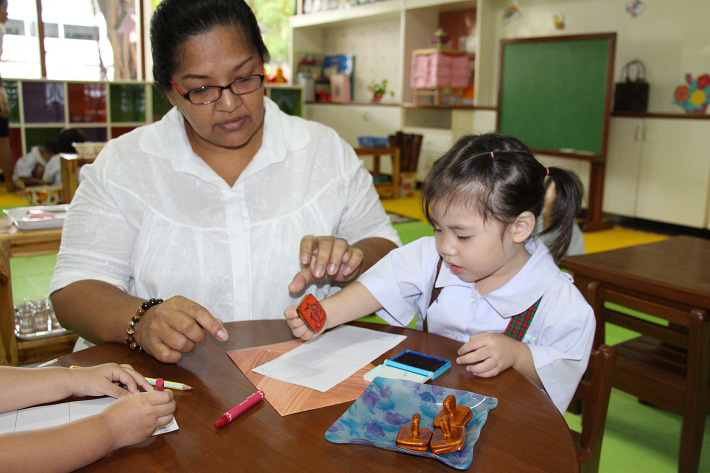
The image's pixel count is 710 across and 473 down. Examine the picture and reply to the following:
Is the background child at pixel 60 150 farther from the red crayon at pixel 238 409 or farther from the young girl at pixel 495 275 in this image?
the red crayon at pixel 238 409

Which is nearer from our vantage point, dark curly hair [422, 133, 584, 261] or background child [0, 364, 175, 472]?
background child [0, 364, 175, 472]

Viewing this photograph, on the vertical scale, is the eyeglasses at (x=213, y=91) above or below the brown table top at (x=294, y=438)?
above

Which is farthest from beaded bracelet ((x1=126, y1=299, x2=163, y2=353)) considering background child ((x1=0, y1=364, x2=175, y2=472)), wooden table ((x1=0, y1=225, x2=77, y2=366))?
wooden table ((x1=0, y1=225, x2=77, y2=366))

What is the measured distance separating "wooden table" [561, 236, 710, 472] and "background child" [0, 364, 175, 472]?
1.51 meters

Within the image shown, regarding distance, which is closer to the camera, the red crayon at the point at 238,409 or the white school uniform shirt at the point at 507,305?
the red crayon at the point at 238,409

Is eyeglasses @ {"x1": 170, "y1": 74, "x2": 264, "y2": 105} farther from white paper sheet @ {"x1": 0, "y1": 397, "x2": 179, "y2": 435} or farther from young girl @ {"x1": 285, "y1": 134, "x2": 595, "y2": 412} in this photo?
white paper sheet @ {"x1": 0, "y1": 397, "x2": 179, "y2": 435}

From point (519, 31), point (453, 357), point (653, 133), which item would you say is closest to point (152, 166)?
point (453, 357)

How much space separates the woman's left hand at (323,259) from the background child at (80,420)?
420 mm

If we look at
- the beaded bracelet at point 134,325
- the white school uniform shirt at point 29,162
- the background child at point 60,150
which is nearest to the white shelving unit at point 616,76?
the background child at point 60,150

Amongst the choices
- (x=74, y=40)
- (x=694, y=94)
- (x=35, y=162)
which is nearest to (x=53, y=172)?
(x=35, y=162)

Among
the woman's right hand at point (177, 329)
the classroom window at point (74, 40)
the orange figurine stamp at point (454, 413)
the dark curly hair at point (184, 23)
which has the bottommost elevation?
the orange figurine stamp at point (454, 413)

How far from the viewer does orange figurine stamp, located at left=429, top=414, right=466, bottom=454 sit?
0.77 m

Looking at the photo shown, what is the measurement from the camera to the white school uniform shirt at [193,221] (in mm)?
1370

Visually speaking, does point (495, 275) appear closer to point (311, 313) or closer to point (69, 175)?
point (311, 313)
